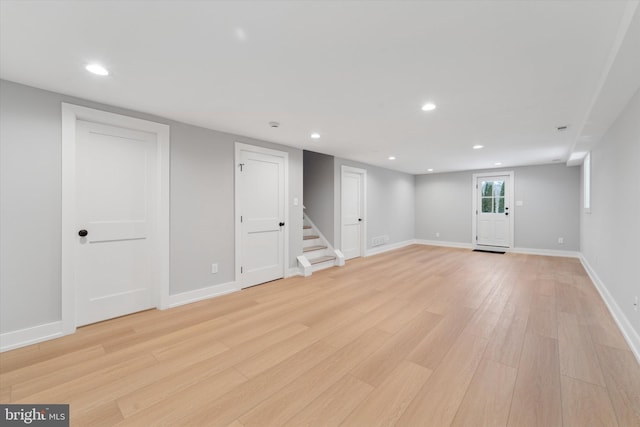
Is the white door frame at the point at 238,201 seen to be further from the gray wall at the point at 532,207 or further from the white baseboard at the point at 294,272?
the gray wall at the point at 532,207

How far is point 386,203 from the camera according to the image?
7.32m

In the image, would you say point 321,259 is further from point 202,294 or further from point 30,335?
point 30,335

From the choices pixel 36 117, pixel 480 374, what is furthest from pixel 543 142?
pixel 36 117

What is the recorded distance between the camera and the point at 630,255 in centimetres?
241

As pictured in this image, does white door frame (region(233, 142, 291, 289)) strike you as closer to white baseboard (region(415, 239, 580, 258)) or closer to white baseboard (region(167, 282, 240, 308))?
white baseboard (region(167, 282, 240, 308))

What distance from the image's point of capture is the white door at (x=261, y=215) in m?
4.03

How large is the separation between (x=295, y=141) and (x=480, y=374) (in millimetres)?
3761

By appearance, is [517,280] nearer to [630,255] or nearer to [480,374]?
[630,255]

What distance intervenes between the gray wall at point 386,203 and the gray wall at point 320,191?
12 cm

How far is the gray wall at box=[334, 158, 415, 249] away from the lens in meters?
5.80

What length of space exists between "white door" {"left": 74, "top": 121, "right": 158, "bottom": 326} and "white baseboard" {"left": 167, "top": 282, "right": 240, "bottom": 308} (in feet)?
0.82

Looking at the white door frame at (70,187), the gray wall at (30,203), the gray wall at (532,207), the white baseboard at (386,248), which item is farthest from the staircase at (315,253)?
the gray wall at (532,207)

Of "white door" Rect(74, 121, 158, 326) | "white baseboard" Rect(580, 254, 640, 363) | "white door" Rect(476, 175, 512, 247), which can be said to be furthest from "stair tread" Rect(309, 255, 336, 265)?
"white door" Rect(476, 175, 512, 247)

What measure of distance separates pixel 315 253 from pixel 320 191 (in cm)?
139
